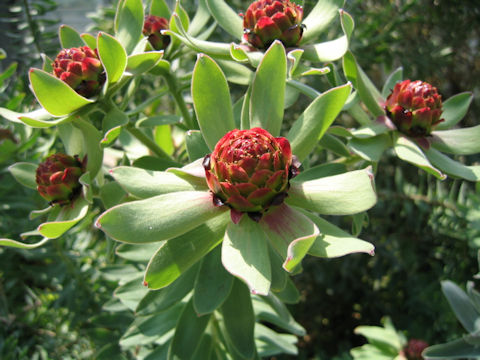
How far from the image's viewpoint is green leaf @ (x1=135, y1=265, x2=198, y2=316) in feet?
3.22

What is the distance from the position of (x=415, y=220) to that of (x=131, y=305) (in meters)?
1.35

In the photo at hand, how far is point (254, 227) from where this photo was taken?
2.61ft

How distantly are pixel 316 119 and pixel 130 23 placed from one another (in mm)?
531

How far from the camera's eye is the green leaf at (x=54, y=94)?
0.81 m

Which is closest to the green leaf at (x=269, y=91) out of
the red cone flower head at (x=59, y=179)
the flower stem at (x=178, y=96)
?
the flower stem at (x=178, y=96)

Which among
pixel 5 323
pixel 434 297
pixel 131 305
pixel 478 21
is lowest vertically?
pixel 434 297

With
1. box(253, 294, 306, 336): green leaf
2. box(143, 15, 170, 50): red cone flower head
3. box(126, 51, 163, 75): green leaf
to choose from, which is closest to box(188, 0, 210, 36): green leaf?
box(143, 15, 170, 50): red cone flower head

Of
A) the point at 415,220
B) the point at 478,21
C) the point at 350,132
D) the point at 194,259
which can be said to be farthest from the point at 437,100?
the point at 478,21

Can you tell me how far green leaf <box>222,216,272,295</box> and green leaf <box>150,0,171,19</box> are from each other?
2.41 ft

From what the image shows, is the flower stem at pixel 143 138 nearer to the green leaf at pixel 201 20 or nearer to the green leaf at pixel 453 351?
the green leaf at pixel 201 20

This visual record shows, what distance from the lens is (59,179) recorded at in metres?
0.95

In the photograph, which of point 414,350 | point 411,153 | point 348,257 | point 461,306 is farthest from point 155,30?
point 348,257

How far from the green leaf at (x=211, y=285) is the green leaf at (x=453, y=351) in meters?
0.68

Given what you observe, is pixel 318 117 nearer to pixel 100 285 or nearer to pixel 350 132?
pixel 350 132
